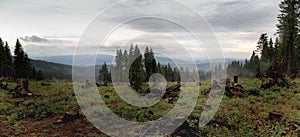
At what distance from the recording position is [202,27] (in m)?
16.7

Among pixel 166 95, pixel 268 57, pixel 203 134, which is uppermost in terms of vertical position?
pixel 268 57

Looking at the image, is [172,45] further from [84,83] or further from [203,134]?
[84,83]

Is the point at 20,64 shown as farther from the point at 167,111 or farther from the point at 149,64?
the point at 167,111

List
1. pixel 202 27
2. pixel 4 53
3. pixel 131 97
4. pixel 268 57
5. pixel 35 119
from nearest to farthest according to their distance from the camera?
pixel 202 27 → pixel 35 119 → pixel 131 97 → pixel 4 53 → pixel 268 57

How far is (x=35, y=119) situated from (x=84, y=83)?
28.8 ft

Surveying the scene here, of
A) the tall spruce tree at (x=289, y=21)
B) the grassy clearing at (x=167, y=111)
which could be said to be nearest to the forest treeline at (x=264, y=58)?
the tall spruce tree at (x=289, y=21)

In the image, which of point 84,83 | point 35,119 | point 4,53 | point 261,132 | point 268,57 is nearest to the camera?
point 261,132

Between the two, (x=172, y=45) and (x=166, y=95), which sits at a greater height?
(x=172, y=45)

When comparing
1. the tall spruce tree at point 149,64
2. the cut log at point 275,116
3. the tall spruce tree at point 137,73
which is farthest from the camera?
the tall spruce tree at point 149,64

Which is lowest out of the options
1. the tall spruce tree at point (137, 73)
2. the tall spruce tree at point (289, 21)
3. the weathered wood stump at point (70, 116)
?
the weathered wood stump at point (70, 116)

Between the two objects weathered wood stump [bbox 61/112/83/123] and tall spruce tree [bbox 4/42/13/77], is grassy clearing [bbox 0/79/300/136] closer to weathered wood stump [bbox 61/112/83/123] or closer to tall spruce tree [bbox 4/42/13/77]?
weathered wood stump [bbox 61/112/83/123]

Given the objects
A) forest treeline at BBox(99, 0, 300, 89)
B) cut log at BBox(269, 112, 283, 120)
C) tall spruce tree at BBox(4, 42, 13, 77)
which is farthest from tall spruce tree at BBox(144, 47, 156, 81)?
tall spruce tree at BBox(4, 42, 13, 77)

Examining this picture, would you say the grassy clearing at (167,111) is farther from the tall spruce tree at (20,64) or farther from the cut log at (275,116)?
the tall spruce tree at (20,64)

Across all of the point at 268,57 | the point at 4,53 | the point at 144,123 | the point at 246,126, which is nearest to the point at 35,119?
the point at 144,123
